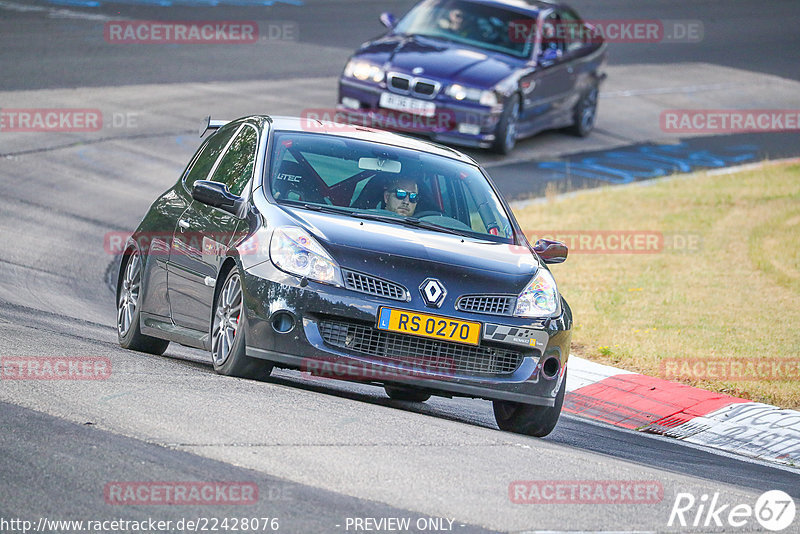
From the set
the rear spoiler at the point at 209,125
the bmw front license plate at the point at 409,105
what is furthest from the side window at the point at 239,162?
the bmw front license plate at the point at 409,105

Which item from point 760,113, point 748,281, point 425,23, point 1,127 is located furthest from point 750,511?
point 760,113

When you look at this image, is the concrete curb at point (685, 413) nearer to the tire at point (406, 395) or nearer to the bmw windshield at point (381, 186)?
the tire at point (406, 395)

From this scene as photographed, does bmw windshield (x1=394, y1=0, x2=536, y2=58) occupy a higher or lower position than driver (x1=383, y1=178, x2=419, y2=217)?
lower

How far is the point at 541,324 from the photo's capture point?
8.02 metres

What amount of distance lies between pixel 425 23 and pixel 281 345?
44.6 feet

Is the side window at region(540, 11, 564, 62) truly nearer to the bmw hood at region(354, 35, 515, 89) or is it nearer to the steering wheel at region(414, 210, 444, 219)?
the bmw hood at region(354, 35, 515, 89)

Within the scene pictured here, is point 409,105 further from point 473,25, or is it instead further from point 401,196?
point 401,196

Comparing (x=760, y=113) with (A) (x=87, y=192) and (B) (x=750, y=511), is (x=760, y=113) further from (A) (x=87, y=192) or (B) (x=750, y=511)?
(B) (x=750, y=511)

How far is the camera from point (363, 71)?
19.2 metres

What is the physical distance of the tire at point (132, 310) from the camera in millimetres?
9492

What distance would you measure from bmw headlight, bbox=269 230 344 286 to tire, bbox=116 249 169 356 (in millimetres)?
1904

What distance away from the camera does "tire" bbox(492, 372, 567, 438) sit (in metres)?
8.38

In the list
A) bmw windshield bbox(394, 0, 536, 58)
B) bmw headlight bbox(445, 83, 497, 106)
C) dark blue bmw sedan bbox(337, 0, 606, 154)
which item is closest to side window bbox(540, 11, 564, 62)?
dark blue bmw sedan bbox(337, 0, 606, 154)

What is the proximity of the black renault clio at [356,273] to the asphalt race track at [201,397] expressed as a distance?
25 centimetres
